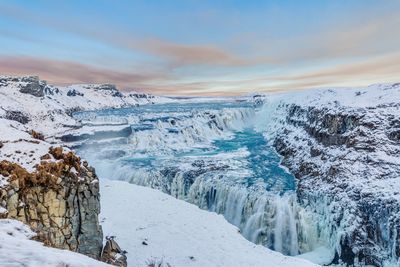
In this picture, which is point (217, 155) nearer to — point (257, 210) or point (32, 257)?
point (257, 210)

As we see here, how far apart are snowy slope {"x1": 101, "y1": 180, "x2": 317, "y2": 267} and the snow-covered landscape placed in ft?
0.21

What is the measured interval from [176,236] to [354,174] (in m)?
18.1

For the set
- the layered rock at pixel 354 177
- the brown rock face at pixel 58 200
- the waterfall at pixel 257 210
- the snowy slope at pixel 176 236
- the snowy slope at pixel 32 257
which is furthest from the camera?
the waterfall at pixel 257 210

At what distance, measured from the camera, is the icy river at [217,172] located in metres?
27.5

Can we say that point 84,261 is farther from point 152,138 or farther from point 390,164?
point 152,138

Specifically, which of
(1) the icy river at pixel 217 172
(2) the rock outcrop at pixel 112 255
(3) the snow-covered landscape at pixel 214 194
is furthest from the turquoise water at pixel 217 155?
(2) the rock outcrop at pixel 112 255

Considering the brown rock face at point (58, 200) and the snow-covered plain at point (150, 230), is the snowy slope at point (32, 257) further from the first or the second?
the brown rock face at point (58, 200)

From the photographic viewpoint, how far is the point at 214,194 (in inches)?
1318

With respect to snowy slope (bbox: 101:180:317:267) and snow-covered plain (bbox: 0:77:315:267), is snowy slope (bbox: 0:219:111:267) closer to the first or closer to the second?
snow-covered plain (bbox: 0:77:315:267)

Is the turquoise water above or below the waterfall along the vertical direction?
above

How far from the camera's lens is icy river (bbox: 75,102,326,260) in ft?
90.2

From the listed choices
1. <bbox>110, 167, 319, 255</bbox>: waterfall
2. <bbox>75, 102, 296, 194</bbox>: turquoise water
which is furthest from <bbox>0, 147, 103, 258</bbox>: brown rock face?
<bbox>75, 102, 296, 194</bbox>: turquoise water

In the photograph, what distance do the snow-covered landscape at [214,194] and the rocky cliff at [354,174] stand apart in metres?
0.09

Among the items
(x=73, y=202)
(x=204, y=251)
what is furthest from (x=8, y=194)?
(x=204, y=251)
